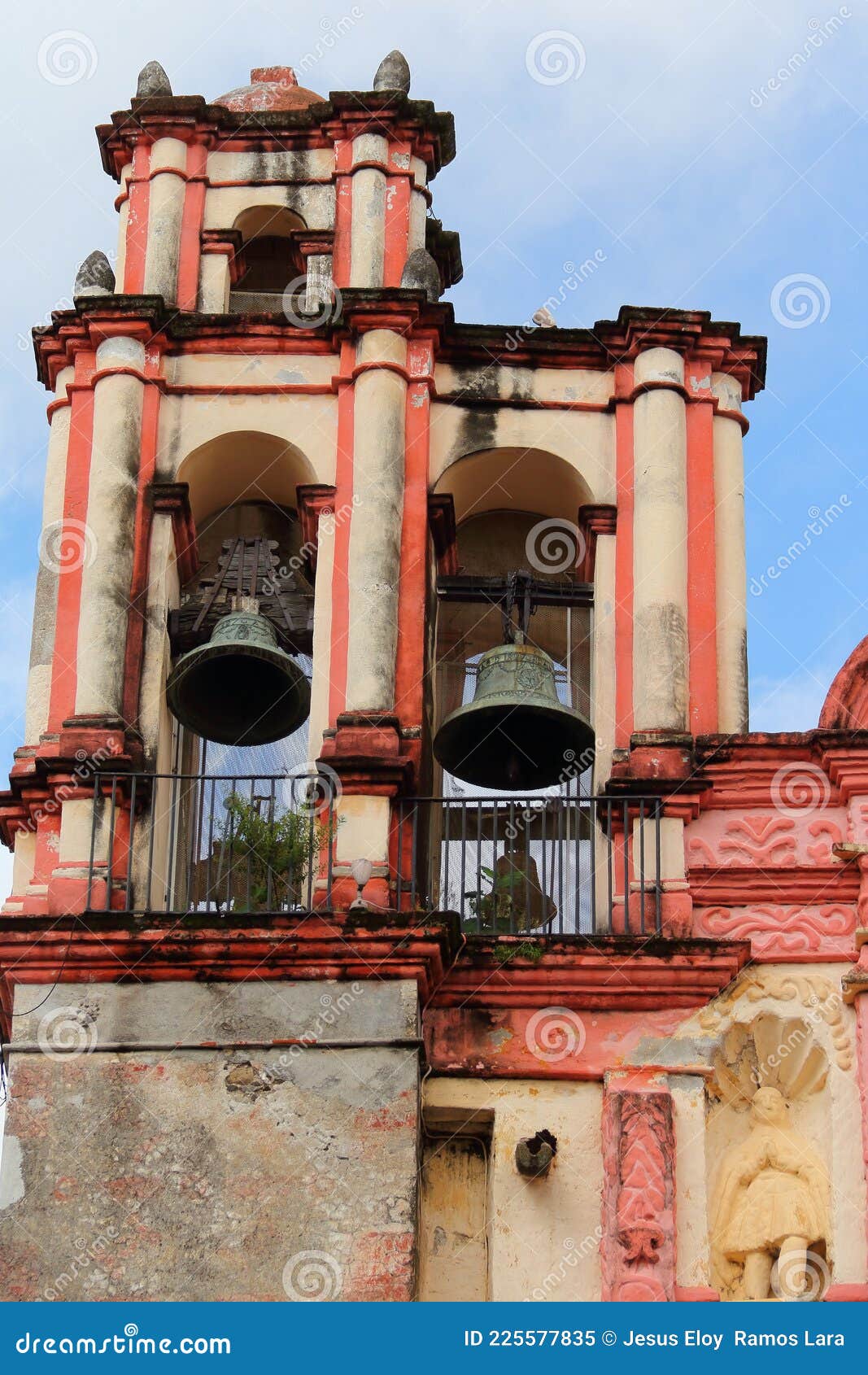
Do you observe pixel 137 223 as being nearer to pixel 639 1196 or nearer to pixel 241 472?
pixel 241 472

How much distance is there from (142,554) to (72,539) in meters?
0.41

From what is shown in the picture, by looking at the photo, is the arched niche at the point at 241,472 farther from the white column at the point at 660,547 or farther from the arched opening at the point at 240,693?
the white column at the point at 660,547

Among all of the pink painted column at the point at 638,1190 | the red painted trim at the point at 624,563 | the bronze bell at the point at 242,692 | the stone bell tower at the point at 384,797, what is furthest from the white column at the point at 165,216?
the pink painted column at the point at 638,1190

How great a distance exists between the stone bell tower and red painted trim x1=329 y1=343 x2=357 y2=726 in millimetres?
29

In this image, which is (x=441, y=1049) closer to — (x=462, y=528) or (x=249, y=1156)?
(x=249, y=1156)

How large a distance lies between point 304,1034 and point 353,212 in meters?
5.99

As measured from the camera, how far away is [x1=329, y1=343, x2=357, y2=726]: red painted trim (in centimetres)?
1705

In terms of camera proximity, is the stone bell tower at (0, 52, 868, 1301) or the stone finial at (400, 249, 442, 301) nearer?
the stone bell tower at (0, 52, 868, 1301)

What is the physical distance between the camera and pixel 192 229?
63.3ft

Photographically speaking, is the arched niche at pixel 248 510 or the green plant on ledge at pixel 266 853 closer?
the green plant on ledge at pixel 266 853

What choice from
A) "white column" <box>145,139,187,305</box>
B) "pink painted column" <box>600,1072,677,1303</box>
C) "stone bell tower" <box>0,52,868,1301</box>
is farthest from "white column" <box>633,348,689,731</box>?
"white column" <box>145,139,187,305</box>

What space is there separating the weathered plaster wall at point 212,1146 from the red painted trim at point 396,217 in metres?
5.24

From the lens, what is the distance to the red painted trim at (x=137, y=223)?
19.0 meters

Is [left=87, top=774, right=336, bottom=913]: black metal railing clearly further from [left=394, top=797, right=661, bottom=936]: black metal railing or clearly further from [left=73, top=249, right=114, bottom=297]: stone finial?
[left=73, top=249, right=114, bottom=297]: stone finial
